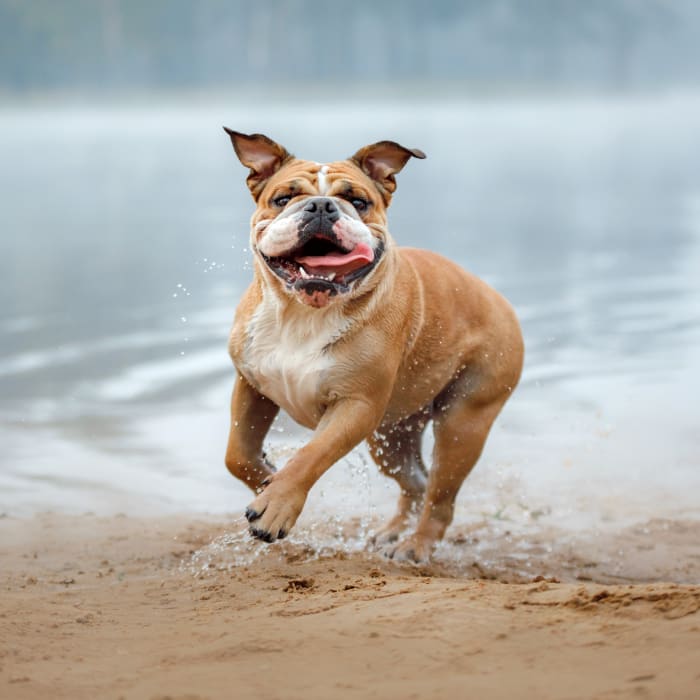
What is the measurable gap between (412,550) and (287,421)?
277cm

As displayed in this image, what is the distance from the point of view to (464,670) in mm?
3791

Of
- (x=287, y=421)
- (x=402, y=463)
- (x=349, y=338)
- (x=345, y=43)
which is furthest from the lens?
(x=345, y=43)

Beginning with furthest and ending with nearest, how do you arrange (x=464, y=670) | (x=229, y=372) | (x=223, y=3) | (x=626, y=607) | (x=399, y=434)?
1. (x=223, y=3)
2. (x=229, y=372)
3. (x=399, y=434)
4. (x=626, y=607)
5. (x=464, y=670)

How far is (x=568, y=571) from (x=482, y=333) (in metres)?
1.25

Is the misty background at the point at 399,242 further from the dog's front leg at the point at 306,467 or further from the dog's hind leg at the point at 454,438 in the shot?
the dog's front leg at the point at 306,467

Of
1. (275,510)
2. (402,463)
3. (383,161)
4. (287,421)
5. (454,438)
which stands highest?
(383,161)

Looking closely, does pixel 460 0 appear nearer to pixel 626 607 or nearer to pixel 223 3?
pixel 223 3

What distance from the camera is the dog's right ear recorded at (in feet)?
19.6

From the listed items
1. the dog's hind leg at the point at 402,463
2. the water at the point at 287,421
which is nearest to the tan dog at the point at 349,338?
the dog's hind leg at the point at 402,463

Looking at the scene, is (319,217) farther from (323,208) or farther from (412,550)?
(412,550)

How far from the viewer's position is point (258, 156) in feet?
19.9

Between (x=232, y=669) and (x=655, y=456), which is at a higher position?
(x=232, y=669)

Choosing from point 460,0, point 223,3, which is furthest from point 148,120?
point 460,0

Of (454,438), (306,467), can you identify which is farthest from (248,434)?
(454,438)
